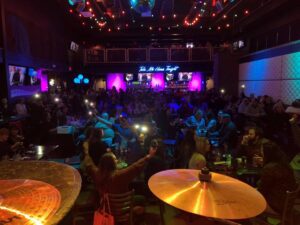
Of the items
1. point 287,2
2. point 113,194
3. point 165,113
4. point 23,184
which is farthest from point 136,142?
point 287,2

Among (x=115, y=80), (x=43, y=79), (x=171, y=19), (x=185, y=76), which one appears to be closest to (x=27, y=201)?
(x=43, y=79)

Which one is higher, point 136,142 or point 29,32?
point 29,32

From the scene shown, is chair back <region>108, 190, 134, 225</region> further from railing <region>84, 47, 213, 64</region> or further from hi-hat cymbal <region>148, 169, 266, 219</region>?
railing <region>84, 47, 213, 64</region>

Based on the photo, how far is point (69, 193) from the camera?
55.4 inches

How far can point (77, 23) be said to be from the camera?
17922 millimetres

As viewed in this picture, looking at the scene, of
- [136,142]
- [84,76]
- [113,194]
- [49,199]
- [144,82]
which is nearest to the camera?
[49,199]

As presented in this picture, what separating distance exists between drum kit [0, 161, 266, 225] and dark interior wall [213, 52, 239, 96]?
48.1ft

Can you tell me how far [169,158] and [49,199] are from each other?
4999 mm

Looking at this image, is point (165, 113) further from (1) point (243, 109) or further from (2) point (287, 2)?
(2) point (287, 2)

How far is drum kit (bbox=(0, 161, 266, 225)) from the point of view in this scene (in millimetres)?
1192

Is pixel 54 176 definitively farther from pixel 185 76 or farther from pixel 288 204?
pixel 185 76

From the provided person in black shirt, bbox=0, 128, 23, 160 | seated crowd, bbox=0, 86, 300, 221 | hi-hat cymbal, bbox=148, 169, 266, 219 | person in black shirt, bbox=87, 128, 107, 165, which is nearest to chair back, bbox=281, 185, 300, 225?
seated crowd, bbox=0, 86, 300, 221

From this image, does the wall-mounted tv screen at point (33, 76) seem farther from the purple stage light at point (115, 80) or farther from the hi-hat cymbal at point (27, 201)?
the hi-hat cymbal at point (27, 201)

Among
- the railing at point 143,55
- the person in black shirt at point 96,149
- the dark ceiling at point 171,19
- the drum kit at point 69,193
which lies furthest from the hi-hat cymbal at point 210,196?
the railing at point 143,55
